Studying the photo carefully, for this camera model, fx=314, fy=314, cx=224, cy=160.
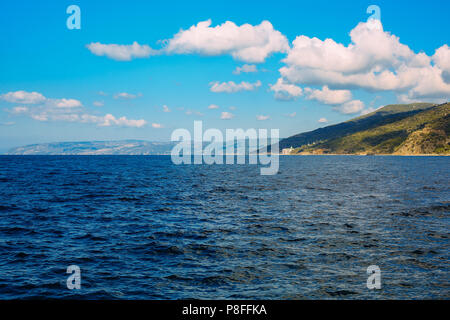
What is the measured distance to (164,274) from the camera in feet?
62.6

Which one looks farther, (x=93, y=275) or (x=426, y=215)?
(x=426, y=215)

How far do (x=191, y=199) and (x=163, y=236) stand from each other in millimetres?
22660

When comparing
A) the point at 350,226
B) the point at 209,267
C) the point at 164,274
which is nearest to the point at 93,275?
the point at 164,274
